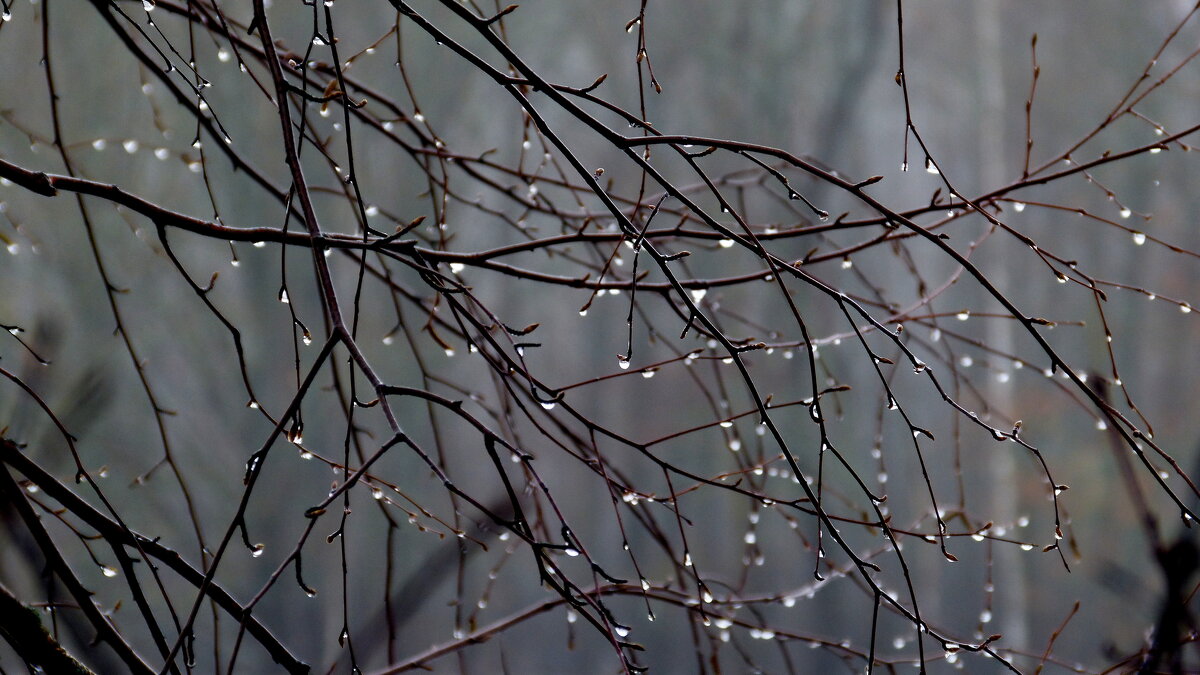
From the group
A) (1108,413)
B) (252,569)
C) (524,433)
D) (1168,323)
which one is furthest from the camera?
(1168,323)

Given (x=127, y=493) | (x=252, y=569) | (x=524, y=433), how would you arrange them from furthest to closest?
(x=524, y=433)
(x=252, y=569)
(x=127, y=493)

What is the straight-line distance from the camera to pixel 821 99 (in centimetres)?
962

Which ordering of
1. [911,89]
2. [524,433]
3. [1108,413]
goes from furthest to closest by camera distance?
[911,89]
[524,433]
[1108,413]

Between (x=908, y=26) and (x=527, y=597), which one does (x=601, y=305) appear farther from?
(x=908, y=26)

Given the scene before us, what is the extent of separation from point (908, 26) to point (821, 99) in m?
1.47

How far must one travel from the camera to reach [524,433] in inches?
361

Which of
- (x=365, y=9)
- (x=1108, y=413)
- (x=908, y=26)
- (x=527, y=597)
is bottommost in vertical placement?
(x=1108, y=413)

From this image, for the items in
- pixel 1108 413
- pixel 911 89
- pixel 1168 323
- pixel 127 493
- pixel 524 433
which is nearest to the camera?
pixel 1108 413

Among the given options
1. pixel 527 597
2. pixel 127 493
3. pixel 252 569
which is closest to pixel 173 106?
pixel 127 493

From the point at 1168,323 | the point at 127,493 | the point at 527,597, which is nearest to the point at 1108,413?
the point at 127,493

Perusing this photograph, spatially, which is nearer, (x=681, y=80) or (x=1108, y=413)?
(x=1108, y=413)

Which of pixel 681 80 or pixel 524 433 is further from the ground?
pixel 681 80

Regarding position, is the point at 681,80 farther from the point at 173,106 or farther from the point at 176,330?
the point at 176,330

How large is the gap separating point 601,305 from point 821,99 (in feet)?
10.5
